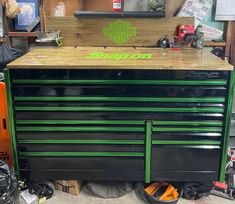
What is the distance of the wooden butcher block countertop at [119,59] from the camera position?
163 centimetres

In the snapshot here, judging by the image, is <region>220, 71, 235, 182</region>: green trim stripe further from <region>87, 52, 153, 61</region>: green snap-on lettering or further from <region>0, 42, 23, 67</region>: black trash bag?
<region>0, 42, 23, 67</region>: black trash bag

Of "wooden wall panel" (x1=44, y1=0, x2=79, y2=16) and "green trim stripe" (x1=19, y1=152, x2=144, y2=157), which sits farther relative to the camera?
"wooden wall panel" (x1=44, y1=0, x2=79, y2=16)

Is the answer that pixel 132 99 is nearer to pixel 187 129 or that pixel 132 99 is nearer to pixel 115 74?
pixel 115 74

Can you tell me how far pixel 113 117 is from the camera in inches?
68.6

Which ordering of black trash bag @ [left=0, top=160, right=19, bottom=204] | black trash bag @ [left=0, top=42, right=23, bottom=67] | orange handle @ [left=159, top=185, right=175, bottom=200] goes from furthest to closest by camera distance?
black trash bag @ [left=0, top=42, right=23, bottom=67] < orange handle @ [left=159, top=185, right=175, bottom=200] < black trash bag @ [left=0, top=160, right=19, bottom=204]

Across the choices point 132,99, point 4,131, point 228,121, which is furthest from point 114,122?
point 4,131

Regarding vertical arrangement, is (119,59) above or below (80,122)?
above

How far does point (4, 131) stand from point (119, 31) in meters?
1.10

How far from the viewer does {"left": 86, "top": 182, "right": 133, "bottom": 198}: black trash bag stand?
6.31ft

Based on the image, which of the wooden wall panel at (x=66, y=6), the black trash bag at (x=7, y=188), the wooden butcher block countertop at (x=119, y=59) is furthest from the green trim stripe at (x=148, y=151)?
the wooden wall panel at (x=66, y=6)

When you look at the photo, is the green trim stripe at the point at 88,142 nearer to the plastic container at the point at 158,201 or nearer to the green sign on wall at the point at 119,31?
the plastic container at the point at 158,201

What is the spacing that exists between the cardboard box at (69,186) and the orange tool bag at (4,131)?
39 cm

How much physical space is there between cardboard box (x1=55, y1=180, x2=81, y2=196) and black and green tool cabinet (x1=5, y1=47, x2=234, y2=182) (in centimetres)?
9

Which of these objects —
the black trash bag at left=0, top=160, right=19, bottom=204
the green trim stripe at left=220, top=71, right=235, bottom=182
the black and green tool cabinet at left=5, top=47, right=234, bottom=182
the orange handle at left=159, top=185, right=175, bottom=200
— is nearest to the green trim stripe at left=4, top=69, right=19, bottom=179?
the black and green tool cabinet at left=5, top=47, right=234, bottom=182
